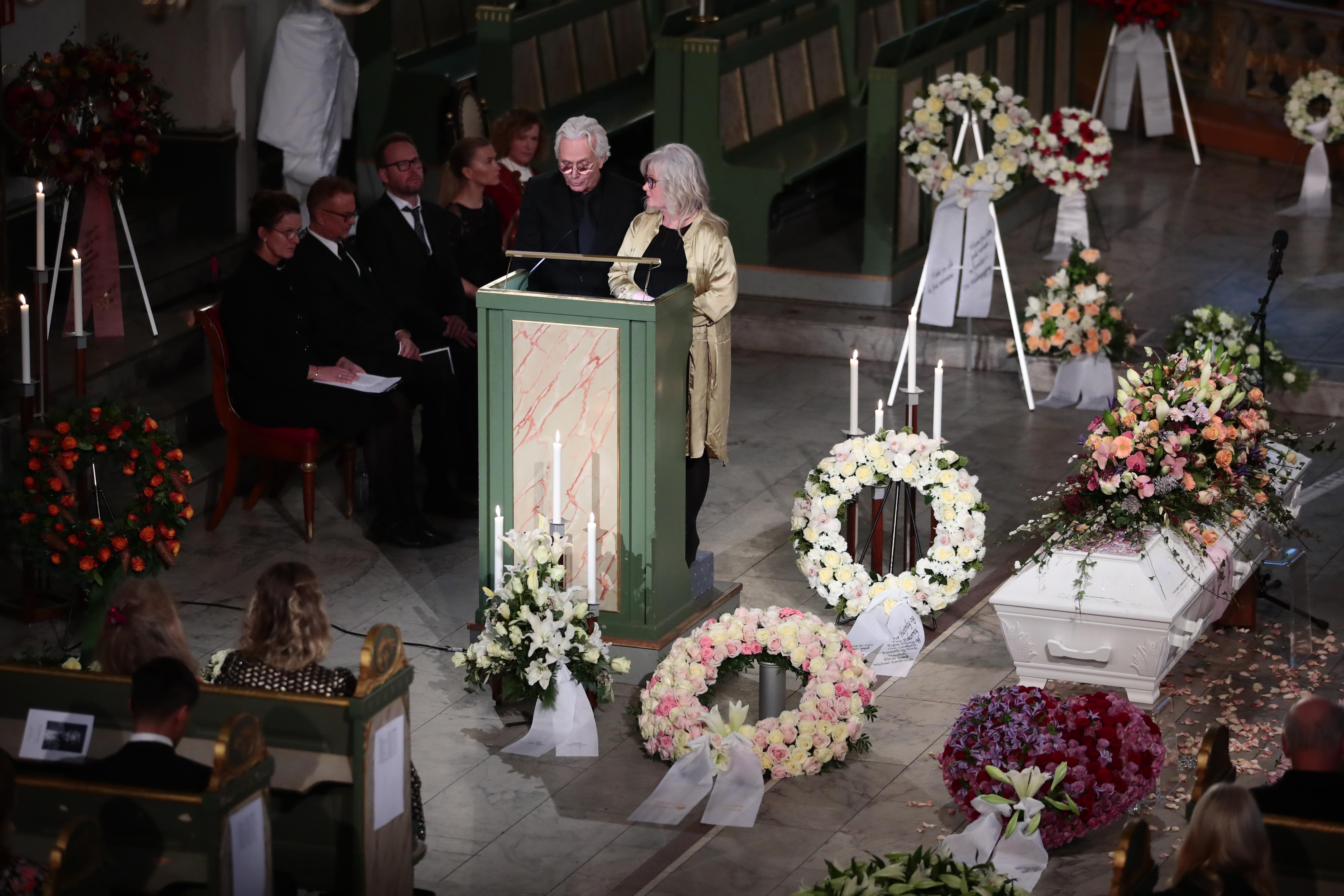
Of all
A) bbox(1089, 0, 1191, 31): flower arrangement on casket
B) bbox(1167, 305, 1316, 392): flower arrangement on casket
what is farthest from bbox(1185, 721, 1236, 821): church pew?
bbox(1089, 0, 1191, 31): flower arrangement on casket

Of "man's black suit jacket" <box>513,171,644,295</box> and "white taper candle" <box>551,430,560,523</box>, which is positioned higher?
"man's black suit jacket" <box>513,171,644,295</box>

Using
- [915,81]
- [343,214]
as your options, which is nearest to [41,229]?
[343,214]

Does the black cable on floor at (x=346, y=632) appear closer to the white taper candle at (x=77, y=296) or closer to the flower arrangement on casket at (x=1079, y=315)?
the white taper candle at (x=77, y=296)

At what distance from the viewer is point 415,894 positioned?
207 inches

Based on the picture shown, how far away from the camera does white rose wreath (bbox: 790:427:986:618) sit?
23.4 feet

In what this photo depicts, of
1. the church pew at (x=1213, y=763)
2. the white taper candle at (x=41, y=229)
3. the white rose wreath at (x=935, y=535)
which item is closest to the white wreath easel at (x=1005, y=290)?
the white rose wreath at (x=935, y=535)

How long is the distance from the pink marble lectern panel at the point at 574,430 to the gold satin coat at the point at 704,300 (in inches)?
16.2

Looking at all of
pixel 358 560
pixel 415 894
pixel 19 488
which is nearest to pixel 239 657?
pixel 415 894

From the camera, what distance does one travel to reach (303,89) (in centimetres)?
Answer: 1082

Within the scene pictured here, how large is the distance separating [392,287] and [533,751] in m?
2.91

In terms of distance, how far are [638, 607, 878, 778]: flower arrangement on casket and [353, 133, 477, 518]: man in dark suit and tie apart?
255cm

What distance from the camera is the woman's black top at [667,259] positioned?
6.82 metres

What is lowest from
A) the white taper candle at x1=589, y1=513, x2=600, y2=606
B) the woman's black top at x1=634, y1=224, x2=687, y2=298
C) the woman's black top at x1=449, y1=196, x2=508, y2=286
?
the white taper candle at x1=589, y1=513, x2=600, y2=606

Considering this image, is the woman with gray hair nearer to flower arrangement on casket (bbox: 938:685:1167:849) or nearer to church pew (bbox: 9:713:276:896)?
flower arrangement on casket (bbox: 938:685:1167:849)
